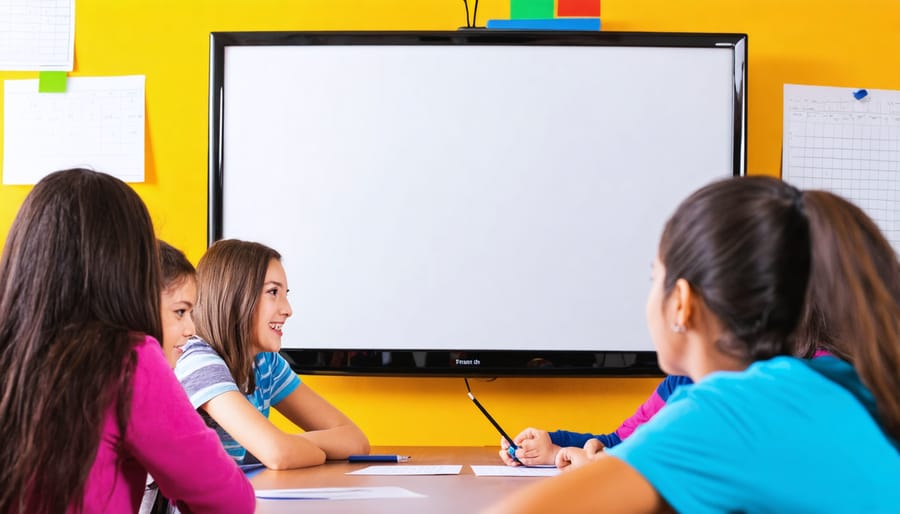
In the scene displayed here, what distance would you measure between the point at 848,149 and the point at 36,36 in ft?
8.23

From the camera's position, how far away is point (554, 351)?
273cm

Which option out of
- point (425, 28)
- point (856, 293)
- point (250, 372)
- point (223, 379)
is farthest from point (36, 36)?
point (856, 293)

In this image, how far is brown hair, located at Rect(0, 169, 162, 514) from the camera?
121 cm

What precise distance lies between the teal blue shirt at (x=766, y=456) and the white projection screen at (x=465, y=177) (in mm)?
1886

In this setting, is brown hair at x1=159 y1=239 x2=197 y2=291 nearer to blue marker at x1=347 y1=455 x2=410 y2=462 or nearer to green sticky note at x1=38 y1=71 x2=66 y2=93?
blue marker at x1=347 y1=455 x2=410 y2=462

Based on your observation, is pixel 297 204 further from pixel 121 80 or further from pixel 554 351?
pixel 554 351

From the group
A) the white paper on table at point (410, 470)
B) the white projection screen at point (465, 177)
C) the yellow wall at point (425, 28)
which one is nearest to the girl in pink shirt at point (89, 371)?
the white paper on table at point (410, 470)

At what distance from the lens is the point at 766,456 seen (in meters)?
0.82

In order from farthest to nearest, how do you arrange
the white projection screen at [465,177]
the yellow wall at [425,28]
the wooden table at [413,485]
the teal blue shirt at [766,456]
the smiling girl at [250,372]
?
the yellow wall at [425,28] < the white projection screen at [465,177] < the smiling girl at [250,372] < the wooden table at [413,485] < the teal blue shirt at [766,456]

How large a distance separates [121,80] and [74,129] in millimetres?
208

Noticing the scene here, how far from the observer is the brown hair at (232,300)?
2.28 metres

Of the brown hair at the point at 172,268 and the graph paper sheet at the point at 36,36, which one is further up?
the graph paper sheet at the point at 36,36

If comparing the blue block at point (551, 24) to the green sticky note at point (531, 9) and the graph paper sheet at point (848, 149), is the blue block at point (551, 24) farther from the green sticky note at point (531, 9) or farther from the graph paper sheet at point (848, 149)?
the graph paper sheet at point (848, 149)

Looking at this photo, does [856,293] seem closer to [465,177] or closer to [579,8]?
[465,177]
